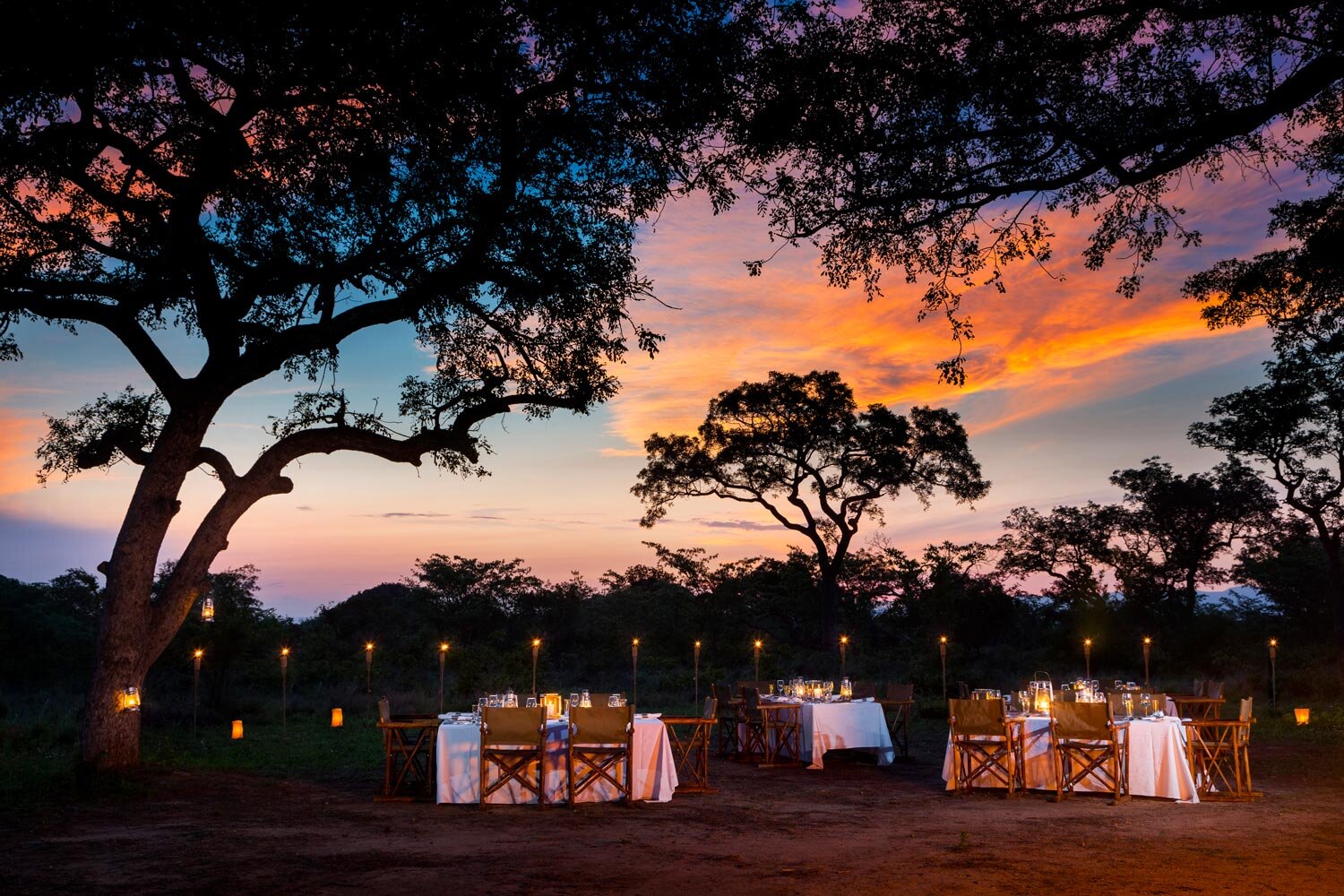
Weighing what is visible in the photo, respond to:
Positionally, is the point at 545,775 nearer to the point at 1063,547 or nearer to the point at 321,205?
the point at 321,205

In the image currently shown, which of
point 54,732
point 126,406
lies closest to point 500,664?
point 54,732

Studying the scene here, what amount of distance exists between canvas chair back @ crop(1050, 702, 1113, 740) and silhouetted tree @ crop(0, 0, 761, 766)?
5774mm

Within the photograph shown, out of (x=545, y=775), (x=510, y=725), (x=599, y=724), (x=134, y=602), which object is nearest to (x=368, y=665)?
(x=134, y=602)

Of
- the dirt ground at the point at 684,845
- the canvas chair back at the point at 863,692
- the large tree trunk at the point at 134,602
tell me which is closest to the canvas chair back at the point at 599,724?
the dirt ground at the point at 684,845

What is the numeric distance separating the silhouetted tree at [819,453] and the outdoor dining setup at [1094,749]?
13736mm

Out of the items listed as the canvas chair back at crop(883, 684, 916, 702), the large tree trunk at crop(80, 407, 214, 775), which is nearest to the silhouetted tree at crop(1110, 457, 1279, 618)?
the canvas chair back at crop(883, 684, 916, 702)

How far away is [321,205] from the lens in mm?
10680

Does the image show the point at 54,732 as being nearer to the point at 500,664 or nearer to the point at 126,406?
the point at 126,406

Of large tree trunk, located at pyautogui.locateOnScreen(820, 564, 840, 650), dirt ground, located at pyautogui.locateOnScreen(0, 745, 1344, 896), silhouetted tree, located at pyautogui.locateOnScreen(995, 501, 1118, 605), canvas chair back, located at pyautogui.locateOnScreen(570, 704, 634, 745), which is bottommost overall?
dirt ground, located at pyautogui.locateOnScreen(0, 745, 1344, 896)

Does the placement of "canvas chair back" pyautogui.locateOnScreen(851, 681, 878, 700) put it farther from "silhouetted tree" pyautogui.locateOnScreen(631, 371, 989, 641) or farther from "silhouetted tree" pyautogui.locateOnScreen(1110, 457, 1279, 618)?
"silhouetted tree" pyautogui.locateOnScreen(1110, 457, 1279, 618)

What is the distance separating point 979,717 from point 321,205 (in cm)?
782

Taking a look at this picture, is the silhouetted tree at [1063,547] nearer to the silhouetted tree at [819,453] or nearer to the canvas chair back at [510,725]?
the silhouetted tree at [819,453]

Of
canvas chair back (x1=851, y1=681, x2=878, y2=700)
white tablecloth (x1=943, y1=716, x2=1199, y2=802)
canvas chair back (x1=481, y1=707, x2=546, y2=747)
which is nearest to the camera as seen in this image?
canvas chair back (x1=481, y1=707, x2=546, y2=747)

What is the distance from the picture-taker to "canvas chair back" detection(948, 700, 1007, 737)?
955 centimetres
